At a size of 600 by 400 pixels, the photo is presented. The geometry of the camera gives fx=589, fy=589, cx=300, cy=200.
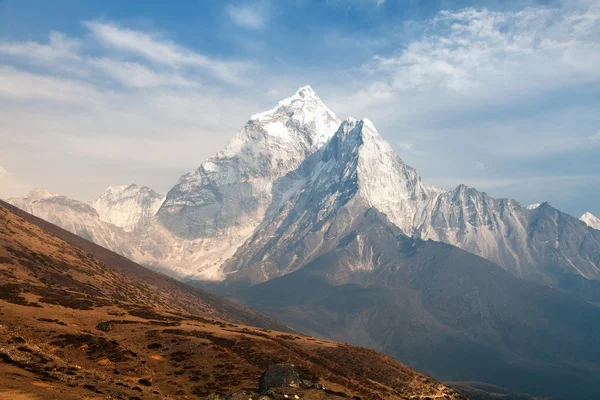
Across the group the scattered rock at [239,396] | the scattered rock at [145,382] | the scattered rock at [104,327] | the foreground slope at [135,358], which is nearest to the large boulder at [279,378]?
the foreground slope at [135,358]

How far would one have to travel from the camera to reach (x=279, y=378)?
297 ft

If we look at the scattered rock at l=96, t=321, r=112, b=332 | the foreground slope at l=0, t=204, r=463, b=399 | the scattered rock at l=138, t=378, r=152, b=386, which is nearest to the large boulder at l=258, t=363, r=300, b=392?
the foreground slope at l=0, t=204, r=463, b=399

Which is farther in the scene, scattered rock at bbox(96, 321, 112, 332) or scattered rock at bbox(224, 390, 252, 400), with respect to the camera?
scattered rock at bbox(96, 321, 112, 332)

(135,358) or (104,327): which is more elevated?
(104,327)

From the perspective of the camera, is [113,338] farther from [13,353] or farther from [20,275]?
[20,275]

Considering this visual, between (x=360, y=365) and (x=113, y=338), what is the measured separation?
71324mm

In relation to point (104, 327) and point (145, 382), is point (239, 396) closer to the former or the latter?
point (145, 382)

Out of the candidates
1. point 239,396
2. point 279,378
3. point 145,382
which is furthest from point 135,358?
point 239,396

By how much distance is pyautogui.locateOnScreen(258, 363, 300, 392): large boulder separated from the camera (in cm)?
8950

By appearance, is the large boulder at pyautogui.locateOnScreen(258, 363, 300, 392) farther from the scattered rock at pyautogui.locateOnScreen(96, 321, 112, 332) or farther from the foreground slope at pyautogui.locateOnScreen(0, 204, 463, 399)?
the scattered rock at pyautogui.locateOnScreen(96, 321, 112, 332)

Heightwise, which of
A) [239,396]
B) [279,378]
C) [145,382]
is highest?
[279,378]

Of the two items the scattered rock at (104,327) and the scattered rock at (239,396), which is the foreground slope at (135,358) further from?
the scattered rock at (239,396)

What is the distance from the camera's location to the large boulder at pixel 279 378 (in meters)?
89.5

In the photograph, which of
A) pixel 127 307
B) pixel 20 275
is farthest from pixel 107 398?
pixel 20 275
